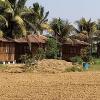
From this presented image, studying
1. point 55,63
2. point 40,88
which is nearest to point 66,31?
point 55,63

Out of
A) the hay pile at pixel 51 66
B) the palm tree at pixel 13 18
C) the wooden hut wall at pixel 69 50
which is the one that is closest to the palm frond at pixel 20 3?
the palm tree at pixel 13 18

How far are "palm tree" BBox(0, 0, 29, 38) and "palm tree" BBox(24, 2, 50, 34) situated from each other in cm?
97

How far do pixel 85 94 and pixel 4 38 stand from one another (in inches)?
1049

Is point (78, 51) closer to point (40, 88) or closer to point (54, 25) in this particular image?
point (54, 25)

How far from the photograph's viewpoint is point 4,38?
4091 cm

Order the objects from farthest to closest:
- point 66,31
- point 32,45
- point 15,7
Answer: point 66,31, point 32,45, point 15,7

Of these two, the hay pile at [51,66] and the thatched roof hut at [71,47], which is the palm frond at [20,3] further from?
the hay pile at [51,66]

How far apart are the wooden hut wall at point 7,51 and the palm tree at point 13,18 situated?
3.47ft

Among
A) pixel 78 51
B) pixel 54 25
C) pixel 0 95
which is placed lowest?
pixel 0 95

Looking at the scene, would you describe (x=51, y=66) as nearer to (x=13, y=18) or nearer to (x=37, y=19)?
(x=13, y=18)

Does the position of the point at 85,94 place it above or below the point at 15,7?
below

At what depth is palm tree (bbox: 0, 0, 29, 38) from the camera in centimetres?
3909

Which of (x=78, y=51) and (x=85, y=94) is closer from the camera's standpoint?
(x=85, y=94)

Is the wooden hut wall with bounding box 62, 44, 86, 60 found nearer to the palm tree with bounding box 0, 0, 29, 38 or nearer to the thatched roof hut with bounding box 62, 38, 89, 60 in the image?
the thatched roof hut with bounding box 62, 38, 89, 60
